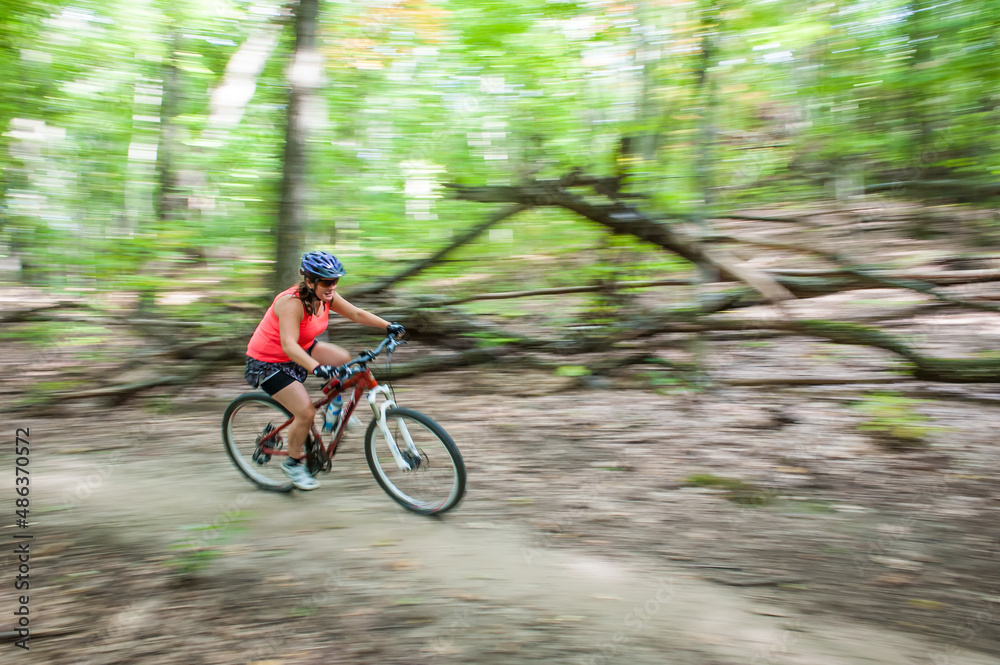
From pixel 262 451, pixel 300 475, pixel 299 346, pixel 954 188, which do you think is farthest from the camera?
pixel 954 188

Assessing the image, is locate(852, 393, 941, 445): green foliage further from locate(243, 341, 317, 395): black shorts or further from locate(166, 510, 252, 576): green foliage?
locate(166, 510, 252, 576): green foliage

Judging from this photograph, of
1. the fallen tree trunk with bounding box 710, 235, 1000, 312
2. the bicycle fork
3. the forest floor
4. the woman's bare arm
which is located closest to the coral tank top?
the woman's bare arm

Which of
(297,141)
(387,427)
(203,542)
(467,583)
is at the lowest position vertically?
(203,542)

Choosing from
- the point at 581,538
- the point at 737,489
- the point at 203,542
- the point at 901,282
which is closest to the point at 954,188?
the point at 901,282

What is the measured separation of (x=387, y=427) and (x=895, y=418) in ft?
14.9

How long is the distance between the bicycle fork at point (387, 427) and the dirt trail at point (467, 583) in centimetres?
44

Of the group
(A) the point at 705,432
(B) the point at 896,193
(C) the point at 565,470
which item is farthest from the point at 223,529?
(B) the point at 896,193

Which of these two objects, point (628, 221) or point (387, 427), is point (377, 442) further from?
point (628, 221)

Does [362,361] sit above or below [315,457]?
above

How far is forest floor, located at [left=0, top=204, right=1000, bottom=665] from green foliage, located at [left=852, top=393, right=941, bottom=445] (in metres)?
0.05

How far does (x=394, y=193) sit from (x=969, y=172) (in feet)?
19.9

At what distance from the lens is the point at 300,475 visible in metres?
4.64

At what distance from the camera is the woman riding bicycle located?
407cm

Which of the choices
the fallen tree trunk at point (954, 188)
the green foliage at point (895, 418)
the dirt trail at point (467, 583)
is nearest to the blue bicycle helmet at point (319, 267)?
the dirt trail at point (467, 583)
